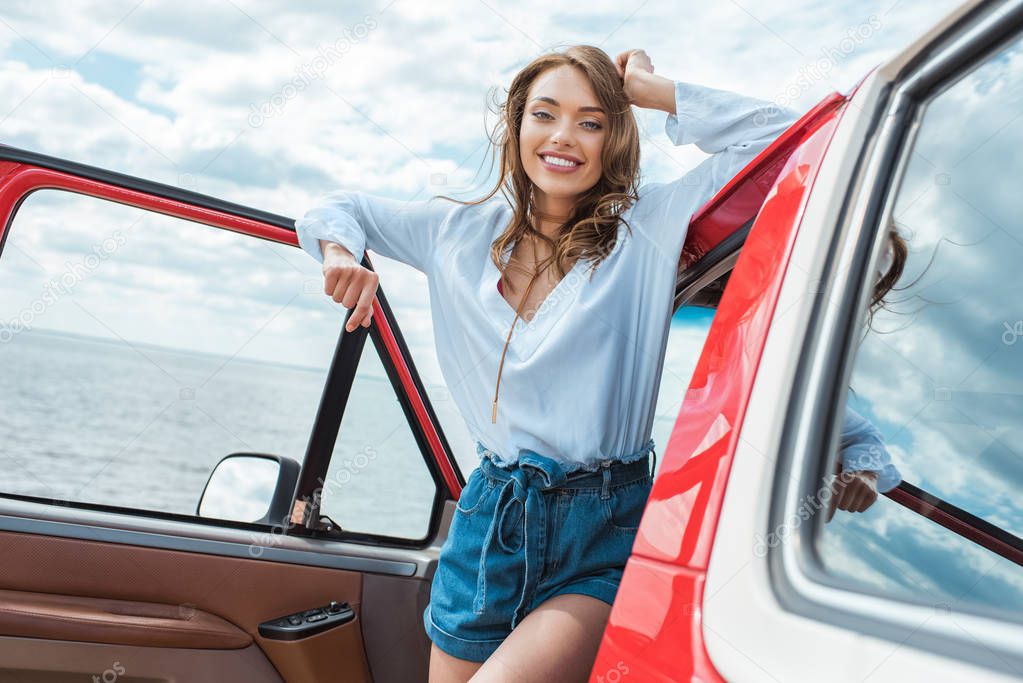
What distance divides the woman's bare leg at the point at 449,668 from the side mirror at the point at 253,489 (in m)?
0.83

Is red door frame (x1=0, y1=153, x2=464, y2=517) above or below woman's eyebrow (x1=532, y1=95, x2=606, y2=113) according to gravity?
below

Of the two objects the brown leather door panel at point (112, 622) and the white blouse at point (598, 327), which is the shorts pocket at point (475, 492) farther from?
the brown leather door panel at point (112, 622)

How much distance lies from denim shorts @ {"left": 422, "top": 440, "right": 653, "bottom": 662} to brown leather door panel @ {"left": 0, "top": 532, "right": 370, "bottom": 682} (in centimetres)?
75

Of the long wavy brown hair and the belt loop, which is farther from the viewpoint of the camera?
the long wavy brown hair

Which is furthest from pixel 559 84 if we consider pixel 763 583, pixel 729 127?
pixel 763 583

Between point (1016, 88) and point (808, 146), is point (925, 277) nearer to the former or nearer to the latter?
point (1016, 88)

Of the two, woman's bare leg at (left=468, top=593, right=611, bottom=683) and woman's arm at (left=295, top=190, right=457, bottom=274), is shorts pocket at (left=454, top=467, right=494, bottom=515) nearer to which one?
woman's bare leg at (left=468, top=593, right=611, bottom=683)

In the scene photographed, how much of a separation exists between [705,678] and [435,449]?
5.73 ft

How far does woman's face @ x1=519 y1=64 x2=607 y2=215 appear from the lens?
1773mm

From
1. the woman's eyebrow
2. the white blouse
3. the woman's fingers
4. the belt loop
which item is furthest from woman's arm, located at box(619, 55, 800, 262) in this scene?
the woman's fingers

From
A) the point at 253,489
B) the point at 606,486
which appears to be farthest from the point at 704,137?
the point at 253,489

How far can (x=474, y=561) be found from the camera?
1.51 metres

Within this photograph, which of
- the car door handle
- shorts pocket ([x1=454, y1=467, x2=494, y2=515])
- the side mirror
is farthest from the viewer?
the side mirror

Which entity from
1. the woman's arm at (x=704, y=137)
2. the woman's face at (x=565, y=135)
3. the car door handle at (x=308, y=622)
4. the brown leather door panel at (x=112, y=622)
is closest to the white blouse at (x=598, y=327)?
the woman's arm at (x=704, y=137)
